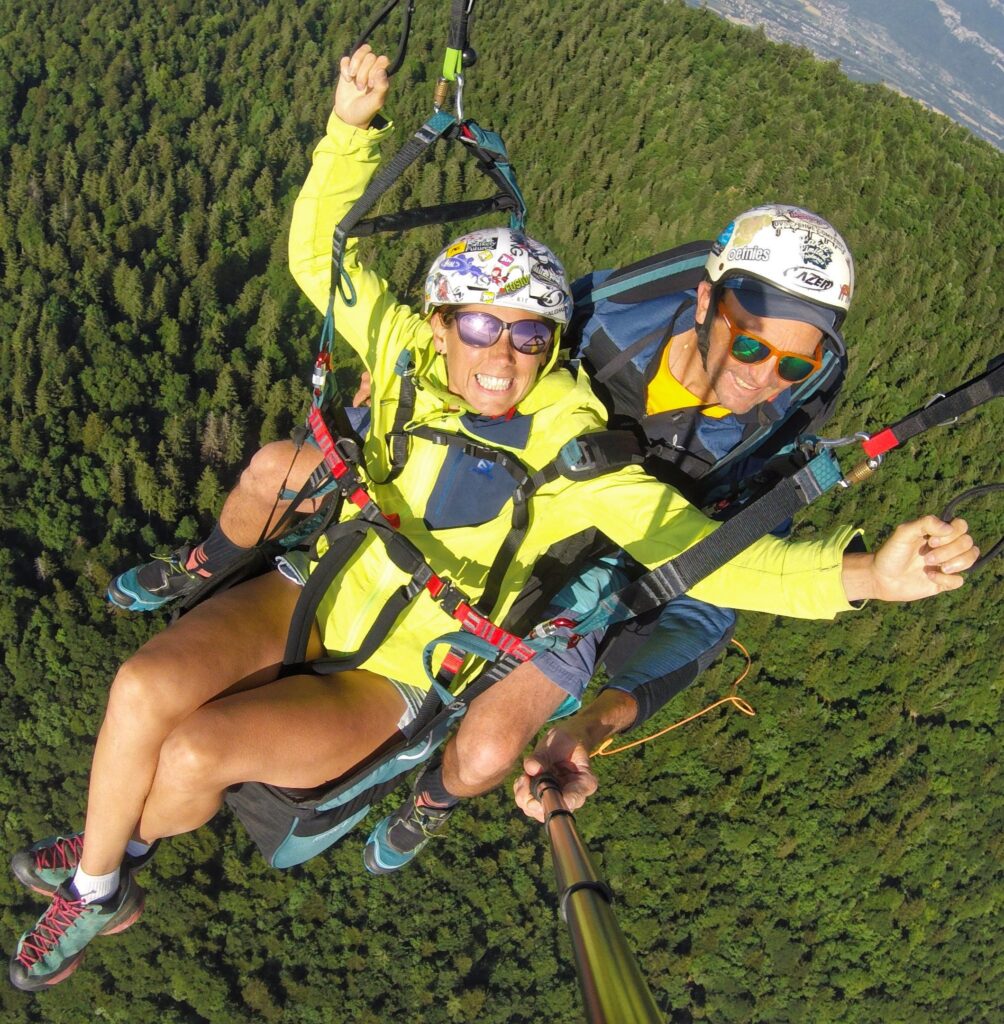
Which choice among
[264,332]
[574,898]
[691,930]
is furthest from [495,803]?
[574,898]

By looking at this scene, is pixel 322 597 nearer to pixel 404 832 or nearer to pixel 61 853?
pixel 404 832

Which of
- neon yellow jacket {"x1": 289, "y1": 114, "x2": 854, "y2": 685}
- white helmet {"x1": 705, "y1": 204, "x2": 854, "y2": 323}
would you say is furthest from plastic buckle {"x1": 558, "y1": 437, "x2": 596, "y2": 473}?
white helmet {"x1": 705, "y1": 204, "x2": 854, "y2": 323}

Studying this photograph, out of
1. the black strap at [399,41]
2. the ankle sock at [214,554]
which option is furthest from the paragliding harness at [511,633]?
the black strap at [399,41]

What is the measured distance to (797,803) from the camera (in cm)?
3127

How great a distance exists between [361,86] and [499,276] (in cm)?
97

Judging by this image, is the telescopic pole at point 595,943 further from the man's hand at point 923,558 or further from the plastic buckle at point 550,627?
the man's hand at point 923,558

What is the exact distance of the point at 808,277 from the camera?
12.3 feet

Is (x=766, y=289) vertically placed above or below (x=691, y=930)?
above

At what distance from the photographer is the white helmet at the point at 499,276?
3.61 metres

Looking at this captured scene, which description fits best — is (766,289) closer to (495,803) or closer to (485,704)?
(485,704)

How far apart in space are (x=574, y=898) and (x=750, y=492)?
8.36ft

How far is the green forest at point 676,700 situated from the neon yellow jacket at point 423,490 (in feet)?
83.8

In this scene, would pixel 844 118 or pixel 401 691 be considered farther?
pixel 844 118

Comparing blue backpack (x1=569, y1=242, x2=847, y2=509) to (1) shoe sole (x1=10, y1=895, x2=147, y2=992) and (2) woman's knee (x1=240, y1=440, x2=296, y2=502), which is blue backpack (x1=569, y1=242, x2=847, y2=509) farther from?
(1) shoe sole (x1=10, y1=895, x2=147, y2=992)
